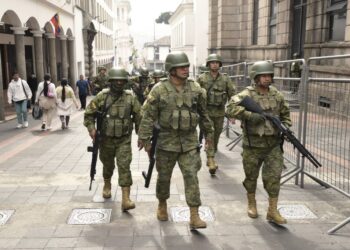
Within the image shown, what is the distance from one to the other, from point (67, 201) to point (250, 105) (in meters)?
2.77

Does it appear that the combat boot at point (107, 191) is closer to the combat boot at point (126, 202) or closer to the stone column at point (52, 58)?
the combat boot at point (126, 202)

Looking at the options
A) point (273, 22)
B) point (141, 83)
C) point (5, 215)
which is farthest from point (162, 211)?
point (273, 22)

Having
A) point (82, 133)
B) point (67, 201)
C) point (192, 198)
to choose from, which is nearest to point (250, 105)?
point (192, 198)

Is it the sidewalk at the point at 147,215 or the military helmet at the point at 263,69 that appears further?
the military helmet at the point at 263,69

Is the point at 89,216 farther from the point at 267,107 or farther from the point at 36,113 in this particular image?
the point at 36,113

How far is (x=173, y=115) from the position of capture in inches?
176

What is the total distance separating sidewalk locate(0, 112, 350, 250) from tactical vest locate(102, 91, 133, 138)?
965mm

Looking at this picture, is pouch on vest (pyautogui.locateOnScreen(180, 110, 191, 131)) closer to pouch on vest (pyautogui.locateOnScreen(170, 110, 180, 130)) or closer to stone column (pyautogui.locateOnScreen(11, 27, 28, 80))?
pouch on vest (pyautogui.locateOnScreen(170, 110, 180, 130))

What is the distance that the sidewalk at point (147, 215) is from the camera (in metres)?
4.27

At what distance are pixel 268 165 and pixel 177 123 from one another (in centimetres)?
115

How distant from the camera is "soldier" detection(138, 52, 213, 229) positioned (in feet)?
14.7

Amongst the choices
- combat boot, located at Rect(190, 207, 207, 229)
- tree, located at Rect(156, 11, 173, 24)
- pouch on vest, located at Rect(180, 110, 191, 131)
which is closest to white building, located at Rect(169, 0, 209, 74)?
pouch on vest, located at Rect(180, 110, 191, 131)

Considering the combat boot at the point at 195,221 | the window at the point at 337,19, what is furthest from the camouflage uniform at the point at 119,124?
the window at the point at 337,19

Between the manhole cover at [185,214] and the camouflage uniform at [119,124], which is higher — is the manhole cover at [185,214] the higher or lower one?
the lower one
